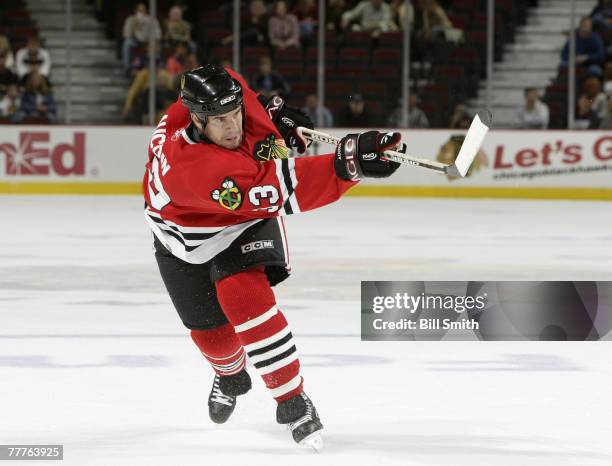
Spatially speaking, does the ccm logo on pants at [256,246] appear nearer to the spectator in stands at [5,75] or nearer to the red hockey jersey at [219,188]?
the red hockey jersey at [219,188]

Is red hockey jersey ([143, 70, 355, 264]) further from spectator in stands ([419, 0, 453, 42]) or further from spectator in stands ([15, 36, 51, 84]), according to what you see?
spectator in stands ([15, 36, 51, 84])

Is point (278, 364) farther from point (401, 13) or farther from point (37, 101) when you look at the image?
point (401, 13)

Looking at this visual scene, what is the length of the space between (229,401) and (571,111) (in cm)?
838

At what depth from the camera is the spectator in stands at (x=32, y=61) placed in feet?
38.4

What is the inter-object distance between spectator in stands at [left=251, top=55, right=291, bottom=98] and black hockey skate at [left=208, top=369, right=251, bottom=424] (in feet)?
27.2

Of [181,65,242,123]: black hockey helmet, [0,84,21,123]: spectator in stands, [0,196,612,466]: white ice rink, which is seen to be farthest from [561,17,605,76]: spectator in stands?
[181,65,242,123]: black hockey helmet

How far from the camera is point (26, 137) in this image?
1116 centimetres

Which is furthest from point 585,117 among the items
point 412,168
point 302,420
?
point 302,420

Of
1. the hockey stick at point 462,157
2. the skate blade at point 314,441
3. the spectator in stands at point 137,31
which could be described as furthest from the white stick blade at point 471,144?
the spectator in stands at point 137,31

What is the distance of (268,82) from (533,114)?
7.84 feet

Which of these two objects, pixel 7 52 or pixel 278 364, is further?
pixel 7 52

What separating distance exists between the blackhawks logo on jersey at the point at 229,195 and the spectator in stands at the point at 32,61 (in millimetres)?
9135

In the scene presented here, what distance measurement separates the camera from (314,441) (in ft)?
10.1

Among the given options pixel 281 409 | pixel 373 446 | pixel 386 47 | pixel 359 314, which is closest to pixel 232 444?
pixel 281 409
